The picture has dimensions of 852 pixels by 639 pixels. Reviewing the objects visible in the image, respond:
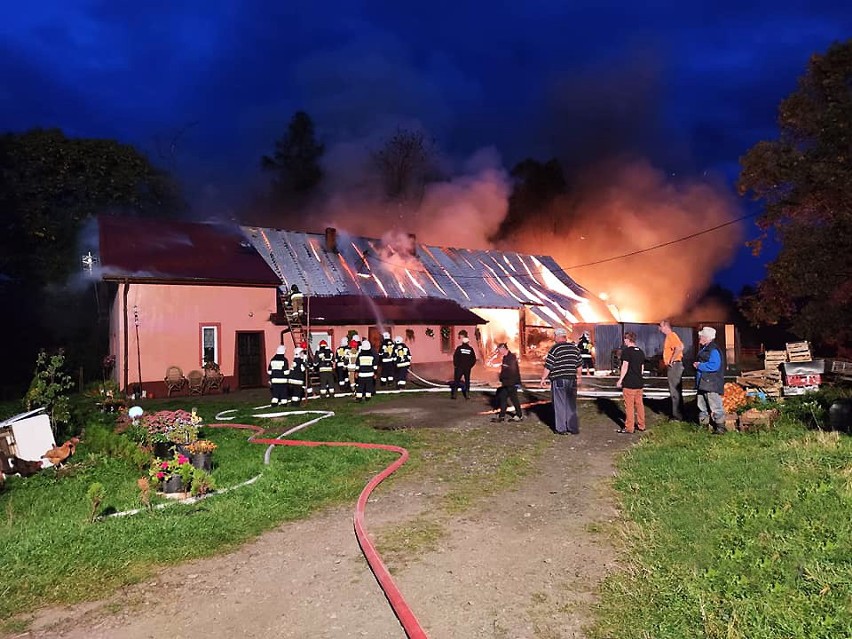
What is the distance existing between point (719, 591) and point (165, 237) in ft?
70.0

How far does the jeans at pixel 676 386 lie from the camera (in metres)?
11.0

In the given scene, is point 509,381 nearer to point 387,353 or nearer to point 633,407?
point 633,407

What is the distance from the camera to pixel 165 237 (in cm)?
2112

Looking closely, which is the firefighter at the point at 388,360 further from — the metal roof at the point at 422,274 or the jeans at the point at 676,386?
the jeans at the point at 676,386

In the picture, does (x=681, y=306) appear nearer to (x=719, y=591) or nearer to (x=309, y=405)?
(x=309, y=405)

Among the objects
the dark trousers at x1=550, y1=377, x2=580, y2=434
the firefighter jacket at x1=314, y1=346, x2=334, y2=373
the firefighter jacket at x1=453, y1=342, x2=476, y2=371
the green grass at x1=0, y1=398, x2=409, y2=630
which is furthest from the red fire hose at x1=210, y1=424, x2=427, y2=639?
the firefighter jacket at x1=314, y1=346, x2=334, y2=373

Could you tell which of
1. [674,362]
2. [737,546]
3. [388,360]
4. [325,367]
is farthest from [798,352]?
[325,367]

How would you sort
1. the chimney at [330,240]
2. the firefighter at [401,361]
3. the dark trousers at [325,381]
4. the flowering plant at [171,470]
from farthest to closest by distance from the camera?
the chimney at [330,240] → the firefighter at [401,361] → the dark trousers at [325,381] → the flowering plant at [171,470]

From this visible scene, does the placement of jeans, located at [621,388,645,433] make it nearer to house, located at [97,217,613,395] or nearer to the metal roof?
house, located at [97,217,613,395]

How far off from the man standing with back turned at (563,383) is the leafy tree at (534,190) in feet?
136

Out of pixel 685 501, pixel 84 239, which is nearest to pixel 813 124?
pixel 685 501

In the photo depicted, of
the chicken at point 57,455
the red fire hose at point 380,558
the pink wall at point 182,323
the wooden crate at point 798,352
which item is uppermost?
the pink wall at point 182,323

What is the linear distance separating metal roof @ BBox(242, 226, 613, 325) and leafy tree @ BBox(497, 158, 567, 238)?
1718cm

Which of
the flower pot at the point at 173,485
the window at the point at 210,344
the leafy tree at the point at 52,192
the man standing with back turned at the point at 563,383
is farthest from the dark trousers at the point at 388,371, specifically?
the leafy tree at the point at 52,192
